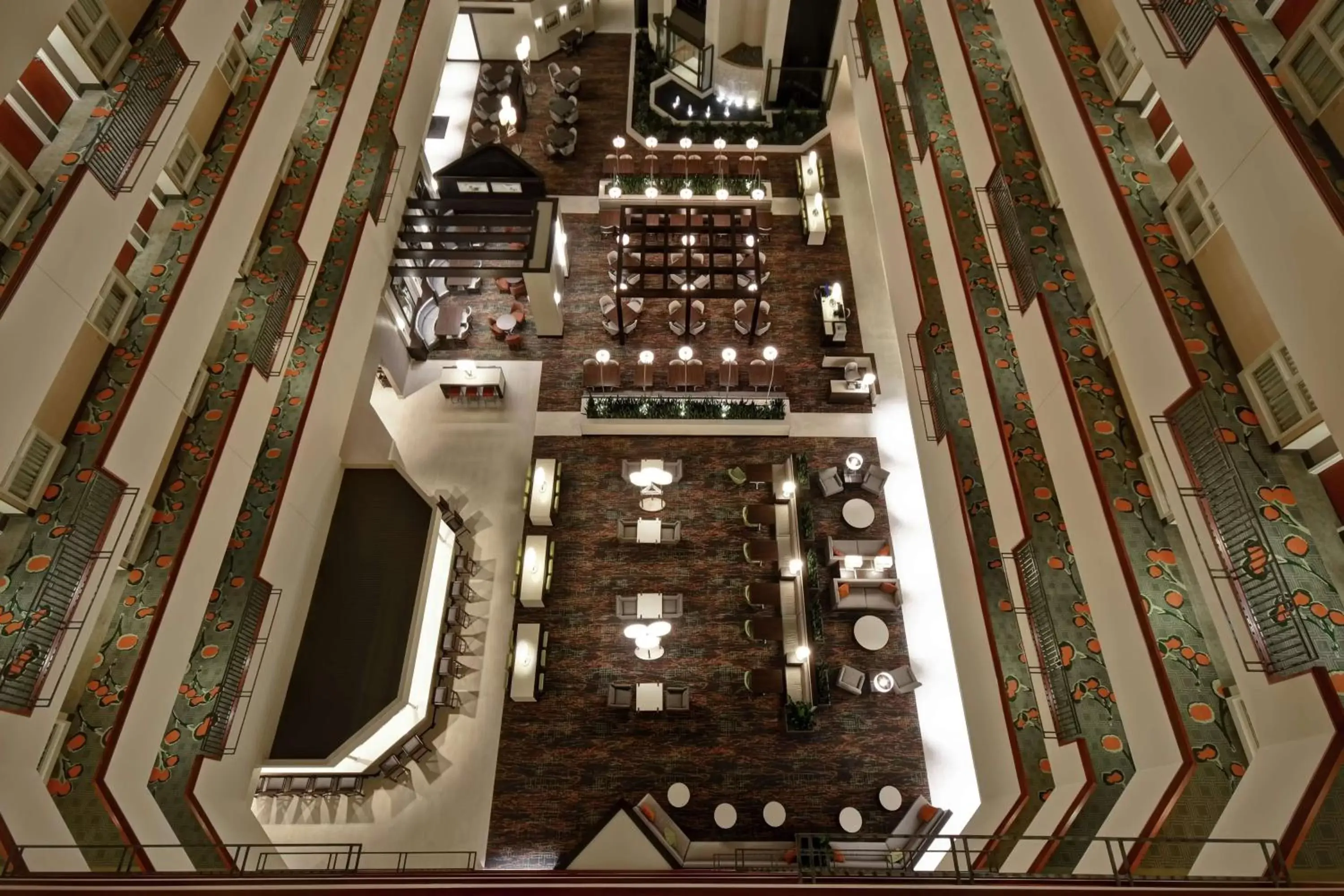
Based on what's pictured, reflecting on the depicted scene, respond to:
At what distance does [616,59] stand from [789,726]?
2345 centimetres

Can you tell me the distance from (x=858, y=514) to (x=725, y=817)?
7.05 metres

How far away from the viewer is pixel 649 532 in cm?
1533

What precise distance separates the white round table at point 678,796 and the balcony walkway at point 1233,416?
30.6 feet

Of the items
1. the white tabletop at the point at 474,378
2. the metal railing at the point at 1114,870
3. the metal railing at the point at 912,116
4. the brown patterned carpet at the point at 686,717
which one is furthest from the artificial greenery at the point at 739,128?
the metal railing at the point at 1114,870

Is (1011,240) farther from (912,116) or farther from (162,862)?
(162,862)

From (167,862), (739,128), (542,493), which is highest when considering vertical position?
(739,128)

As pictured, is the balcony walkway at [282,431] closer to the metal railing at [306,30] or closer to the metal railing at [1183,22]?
the metal railing at [306,30]

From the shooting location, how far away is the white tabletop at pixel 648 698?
13586 millimetres

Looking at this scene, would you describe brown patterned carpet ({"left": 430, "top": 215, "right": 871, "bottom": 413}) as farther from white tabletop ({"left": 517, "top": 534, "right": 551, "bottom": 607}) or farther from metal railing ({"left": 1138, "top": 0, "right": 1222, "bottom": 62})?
metal railing ({"left": 1138, "top": 0, "right": 1222, "bottom": 62})

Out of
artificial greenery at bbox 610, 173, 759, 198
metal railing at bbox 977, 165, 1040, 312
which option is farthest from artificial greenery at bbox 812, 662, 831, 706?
artificial greenery at bbox 610, 173, 759, 198

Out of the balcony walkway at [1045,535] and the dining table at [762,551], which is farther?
the dining table at [762,551]

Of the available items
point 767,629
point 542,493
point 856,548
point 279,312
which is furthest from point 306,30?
point 856,548

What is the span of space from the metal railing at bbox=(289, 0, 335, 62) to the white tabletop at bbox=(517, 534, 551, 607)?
1039 centimetres

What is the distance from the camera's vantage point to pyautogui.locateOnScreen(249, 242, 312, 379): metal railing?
1150 centimetres
